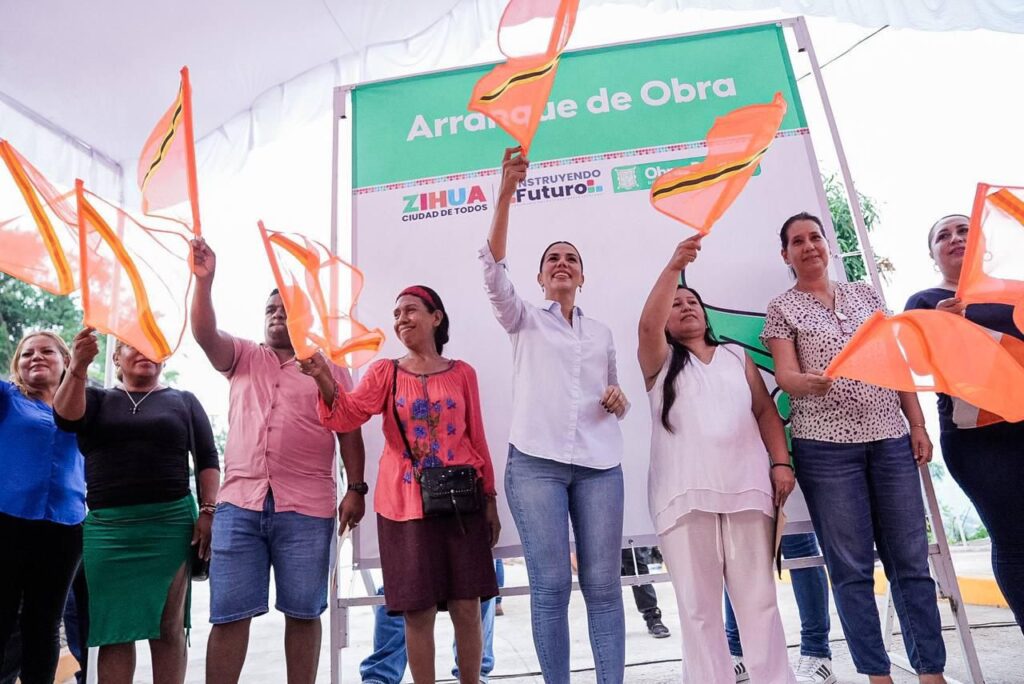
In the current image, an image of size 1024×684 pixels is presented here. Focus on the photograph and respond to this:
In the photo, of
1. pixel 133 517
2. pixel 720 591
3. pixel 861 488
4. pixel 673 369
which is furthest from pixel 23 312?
pixel 861 488

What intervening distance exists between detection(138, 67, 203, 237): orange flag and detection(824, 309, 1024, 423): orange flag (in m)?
2.04

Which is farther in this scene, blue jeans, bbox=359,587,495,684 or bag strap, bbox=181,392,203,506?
blue jeans, bbox=359,587,495,684

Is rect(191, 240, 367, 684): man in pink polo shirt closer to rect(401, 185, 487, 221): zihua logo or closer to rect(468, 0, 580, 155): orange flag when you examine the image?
rect(401, 185, 487, 221): zihua logo

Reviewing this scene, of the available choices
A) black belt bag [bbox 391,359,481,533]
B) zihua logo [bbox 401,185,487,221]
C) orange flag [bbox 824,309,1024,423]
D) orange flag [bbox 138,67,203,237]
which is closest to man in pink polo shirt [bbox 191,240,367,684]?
orange flag [bbox 138,67,203,237]

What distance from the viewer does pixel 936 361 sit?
2.02 meters

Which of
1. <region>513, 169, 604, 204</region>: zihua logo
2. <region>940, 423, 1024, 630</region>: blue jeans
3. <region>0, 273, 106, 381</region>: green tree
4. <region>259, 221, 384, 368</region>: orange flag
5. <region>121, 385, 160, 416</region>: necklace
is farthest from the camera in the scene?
<region>0, 273, 106, 381</region>: green tree

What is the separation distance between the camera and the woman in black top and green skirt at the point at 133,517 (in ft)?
7.21

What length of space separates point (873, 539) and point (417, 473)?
1471 millimetres

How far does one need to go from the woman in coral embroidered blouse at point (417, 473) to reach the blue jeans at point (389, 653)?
0.58 meters

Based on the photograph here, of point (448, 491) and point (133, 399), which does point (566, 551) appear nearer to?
point (448, 491)

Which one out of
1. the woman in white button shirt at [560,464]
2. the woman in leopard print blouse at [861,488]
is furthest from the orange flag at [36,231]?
the woman in leopard print blouse at [861,488]

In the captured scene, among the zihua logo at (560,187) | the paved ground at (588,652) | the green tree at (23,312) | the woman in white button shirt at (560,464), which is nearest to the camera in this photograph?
the woman in white button shirt at (560,464)

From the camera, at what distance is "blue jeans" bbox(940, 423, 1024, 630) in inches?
85.9

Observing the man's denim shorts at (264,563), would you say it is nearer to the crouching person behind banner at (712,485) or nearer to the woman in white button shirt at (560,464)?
the woman in white button shirt at (560,464)
